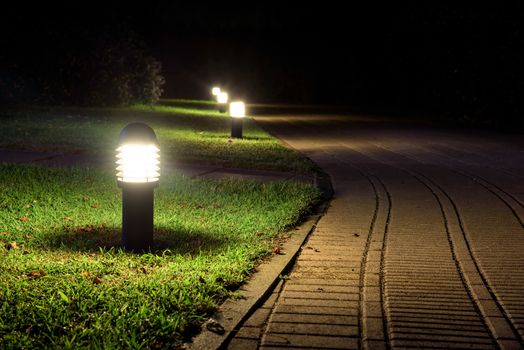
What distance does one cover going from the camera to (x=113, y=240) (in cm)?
681

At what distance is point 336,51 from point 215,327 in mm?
51562

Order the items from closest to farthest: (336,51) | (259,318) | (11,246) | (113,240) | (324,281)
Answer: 1. (259,318)
2. (324,281)
3. (11,246)
4. (113,240)
5. (336,51)

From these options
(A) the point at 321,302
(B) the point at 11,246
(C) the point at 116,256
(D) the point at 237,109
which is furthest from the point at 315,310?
(D) the point at 237,109

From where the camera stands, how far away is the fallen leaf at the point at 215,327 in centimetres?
448

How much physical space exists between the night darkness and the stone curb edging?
74.5 ft

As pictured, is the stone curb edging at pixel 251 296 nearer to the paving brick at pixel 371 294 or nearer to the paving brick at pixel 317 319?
the paving brick at pixel 317 319

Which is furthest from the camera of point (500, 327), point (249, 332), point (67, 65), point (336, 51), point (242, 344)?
point (336, 51)

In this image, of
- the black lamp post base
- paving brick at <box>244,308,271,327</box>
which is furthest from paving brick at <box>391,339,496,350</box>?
the black lamp post base

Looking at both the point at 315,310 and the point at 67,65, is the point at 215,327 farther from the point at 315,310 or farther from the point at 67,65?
the point at 67,65

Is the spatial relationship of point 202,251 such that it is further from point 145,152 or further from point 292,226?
point 292,226

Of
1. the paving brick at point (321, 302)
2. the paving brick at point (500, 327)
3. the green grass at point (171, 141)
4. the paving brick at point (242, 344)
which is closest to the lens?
the paving brick at point (242, 344)

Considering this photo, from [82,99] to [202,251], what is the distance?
28408 mm

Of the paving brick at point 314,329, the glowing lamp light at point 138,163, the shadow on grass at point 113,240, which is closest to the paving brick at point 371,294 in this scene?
the paving brick at point 314,329

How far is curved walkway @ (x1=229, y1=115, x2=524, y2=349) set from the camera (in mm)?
4543
